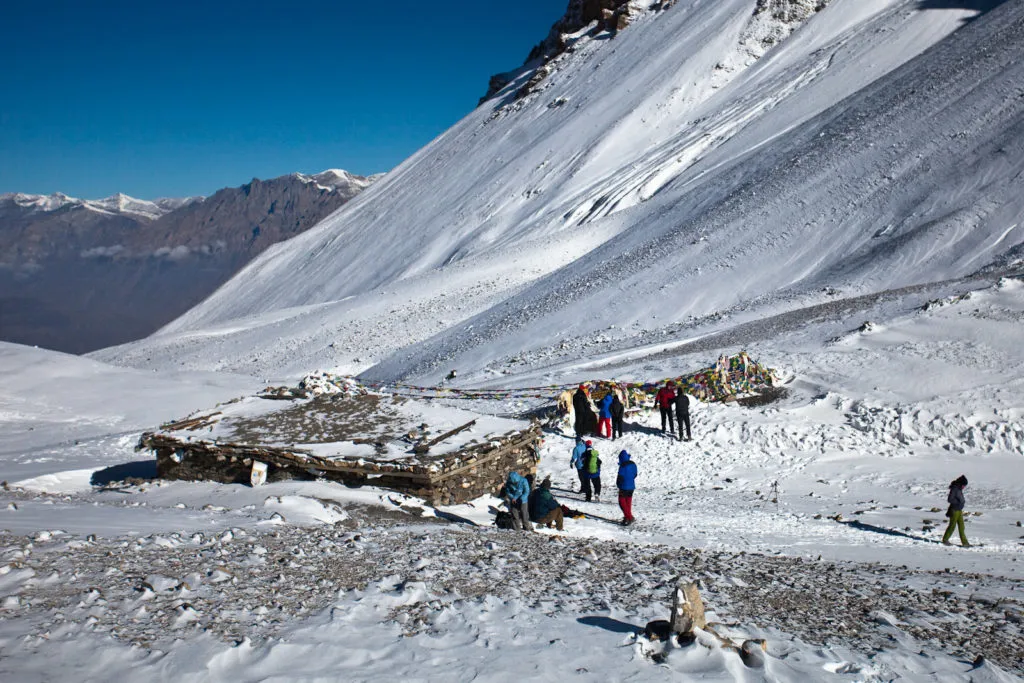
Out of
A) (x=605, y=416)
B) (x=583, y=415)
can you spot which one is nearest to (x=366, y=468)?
(x=583, y=415)

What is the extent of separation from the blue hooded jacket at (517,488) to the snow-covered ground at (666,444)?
1.87 feet

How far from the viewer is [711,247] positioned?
119 ft

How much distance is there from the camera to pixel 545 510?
10.4 m

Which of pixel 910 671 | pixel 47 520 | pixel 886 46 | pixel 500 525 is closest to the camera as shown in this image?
pixel 910 671

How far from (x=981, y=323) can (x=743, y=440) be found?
7.68 metres

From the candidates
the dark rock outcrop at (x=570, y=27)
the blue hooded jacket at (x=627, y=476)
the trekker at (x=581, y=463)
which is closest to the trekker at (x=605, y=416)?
the trekker at (x=581, y=463)

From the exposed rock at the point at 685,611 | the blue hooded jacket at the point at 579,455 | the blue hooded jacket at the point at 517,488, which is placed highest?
the blue hooded jacket at the point at 579,455

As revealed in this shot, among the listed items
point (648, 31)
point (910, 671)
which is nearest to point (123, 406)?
point (910, 671)

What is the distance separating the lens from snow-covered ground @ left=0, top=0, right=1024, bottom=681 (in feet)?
17.7

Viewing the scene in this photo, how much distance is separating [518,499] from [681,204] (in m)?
36.9

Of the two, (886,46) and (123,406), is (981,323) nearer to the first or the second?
(123,406)

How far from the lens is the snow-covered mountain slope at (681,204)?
32.2 metres

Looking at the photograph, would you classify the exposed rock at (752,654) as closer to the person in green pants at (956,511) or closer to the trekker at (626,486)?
the trekker at (626,486)

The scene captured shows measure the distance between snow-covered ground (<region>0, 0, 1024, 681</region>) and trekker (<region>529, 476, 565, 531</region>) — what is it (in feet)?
1.00
